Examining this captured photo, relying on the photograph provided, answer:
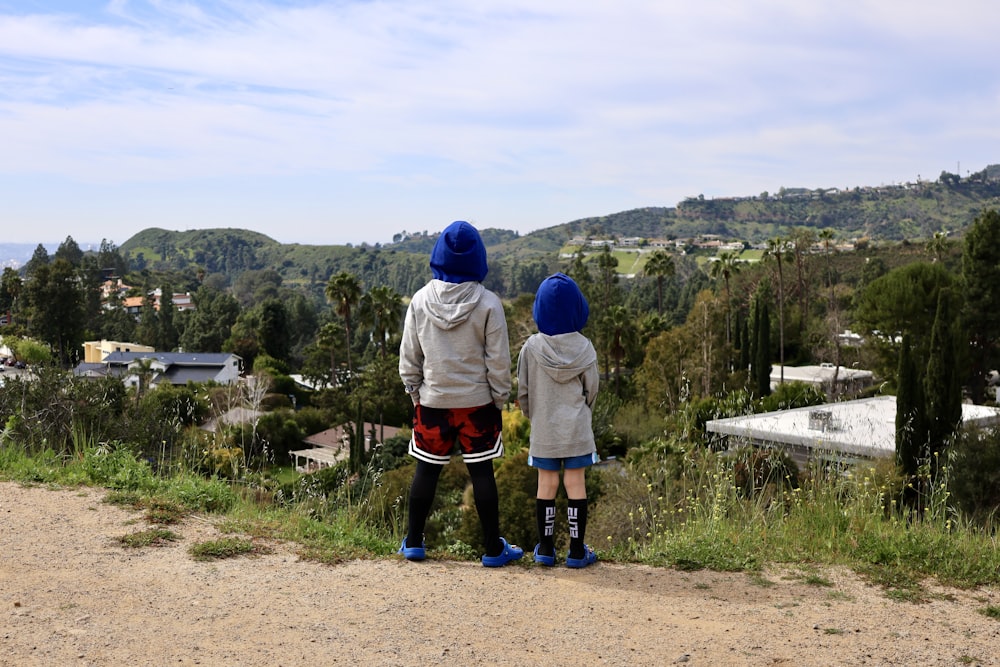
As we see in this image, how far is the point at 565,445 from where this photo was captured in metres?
4.41

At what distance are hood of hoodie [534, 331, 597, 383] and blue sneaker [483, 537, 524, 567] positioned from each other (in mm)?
897

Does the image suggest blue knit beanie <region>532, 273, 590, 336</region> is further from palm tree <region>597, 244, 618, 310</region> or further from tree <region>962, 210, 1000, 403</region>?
palm tree <region>597, 244, 618, 310</region>

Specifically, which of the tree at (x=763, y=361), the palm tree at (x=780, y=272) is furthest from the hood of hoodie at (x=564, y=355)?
the palm tree at (x=780, y=272)

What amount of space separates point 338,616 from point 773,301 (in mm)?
54708

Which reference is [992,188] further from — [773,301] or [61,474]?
[61,474]

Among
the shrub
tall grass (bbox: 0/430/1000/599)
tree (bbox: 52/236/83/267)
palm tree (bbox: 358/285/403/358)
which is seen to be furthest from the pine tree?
tree (bbox: 52/236/83/267)

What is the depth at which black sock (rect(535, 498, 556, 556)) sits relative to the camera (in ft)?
14.5

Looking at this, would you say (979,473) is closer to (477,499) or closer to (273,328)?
(477,499)

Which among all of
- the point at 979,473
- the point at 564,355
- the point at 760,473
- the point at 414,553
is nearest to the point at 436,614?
the point at 414,553

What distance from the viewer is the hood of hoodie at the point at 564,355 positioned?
14.5 ft

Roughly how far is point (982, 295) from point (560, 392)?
37175mm

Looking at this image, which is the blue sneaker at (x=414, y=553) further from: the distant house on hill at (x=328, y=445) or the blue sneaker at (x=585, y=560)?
the distant house on hill at (x=328, y=445)

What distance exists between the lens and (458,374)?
432 centimetres

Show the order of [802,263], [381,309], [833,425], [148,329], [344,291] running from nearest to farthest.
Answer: [833,425]
[381,309]
[344,291]
[802,263]
[148,329]
